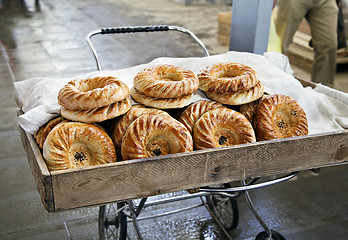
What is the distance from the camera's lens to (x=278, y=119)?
5.21 feet

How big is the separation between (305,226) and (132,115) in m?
1.66

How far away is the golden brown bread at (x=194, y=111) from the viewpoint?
4.87ft

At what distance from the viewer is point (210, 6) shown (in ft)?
32.0

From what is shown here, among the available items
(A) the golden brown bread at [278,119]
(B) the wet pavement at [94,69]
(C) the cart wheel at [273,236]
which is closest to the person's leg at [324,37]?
(B) the wet pavement at [94,69]

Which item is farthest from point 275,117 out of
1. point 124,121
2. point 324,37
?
point 324,37

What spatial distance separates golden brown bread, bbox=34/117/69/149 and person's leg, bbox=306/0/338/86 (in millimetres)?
3417

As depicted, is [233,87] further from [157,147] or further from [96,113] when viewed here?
[96,113]

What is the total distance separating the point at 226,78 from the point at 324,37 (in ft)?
10.4

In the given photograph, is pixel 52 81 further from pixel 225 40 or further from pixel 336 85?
pixel 225 40

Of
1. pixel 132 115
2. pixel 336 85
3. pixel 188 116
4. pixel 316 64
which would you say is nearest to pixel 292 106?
pixel 188 116

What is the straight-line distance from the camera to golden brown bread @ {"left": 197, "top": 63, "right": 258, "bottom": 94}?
60.2 inches

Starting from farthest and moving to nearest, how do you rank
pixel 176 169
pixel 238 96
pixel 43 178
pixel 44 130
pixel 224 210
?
1. pixel 224 210
2. pixel 238 96
3. pixel 44 130
4. pixel 176 169
5. pixel 43 178

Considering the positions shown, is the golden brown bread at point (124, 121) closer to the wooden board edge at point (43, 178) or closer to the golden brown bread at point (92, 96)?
the golden brown bread at point (92, 96)

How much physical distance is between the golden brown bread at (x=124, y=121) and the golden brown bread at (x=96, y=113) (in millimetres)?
33
